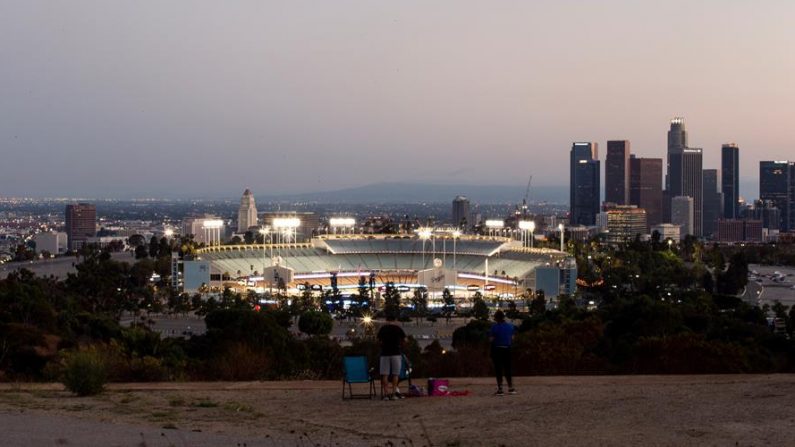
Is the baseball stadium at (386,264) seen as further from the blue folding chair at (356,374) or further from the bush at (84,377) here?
the blue folding chair at (356,374)

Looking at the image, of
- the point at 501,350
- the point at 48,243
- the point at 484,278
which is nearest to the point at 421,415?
the point at 501,350

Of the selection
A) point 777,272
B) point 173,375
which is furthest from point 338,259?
point 173,375

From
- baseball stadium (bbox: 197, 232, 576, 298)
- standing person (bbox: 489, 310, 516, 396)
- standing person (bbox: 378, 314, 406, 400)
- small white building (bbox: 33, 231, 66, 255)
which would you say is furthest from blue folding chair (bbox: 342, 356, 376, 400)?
small white building (bbox: 33, 231, 66, 255)

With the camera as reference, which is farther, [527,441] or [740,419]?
[740,419]

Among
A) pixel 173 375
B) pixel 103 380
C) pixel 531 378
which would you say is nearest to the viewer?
pixel 103 380

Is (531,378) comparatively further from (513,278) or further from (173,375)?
(513,278)

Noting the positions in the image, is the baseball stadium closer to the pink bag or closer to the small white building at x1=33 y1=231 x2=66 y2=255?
the small white building at x1=33 y1=231 x2=66 y2=255

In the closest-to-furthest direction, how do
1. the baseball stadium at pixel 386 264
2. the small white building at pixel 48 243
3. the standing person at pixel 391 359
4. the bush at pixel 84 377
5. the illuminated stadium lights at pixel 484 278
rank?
the standing person at pixel 391 359
the bush at pixel 84 377
the baseball stadium at pixel 386 264
the illuminated stadium lights at pixel 484 278
the small white building at pixel 48 243

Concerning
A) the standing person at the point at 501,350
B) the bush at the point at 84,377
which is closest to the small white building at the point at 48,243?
the bush at the point at 84,377
